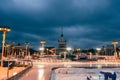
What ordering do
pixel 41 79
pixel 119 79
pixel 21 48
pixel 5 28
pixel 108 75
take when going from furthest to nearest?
pixel 21 48, pixel 5 28, pixel 119 79, pixel 41 79, pixel 108 75

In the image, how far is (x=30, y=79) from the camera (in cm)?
2528

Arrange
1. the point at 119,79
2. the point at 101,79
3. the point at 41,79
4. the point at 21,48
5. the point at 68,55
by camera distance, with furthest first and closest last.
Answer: the point at 21,48, the point at 68,55, the point at 119,79, the point at 101,79, the point at 41,79

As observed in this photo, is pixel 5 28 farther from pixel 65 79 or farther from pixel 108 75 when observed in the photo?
pixel 108 75

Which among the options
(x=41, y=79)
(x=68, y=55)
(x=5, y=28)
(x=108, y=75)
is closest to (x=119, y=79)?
(x=108, y=75)

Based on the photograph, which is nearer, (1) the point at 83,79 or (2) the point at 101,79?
(2) the point at 101,79

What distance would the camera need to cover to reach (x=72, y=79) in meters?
30.0

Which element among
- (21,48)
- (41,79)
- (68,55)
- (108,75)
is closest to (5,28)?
(41,79)

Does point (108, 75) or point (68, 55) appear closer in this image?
point (108, 75)

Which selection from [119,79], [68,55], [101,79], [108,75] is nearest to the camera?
[108,75]

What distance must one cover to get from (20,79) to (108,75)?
8.72 meters

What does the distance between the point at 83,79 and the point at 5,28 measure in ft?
79.5

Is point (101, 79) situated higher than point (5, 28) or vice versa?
point (5, 28)

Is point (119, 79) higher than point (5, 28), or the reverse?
point (5, 28)

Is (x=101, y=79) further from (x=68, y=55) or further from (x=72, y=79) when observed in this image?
(x=68, y=55)
